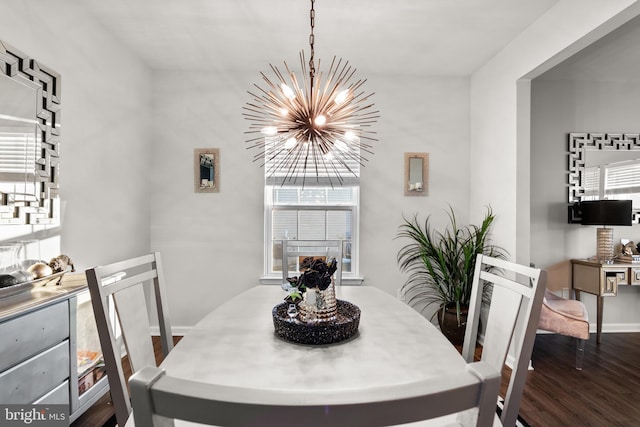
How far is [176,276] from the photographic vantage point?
11.6 feet

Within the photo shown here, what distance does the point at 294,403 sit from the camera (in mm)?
436

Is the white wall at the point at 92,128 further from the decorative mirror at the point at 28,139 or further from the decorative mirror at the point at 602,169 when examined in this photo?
the decorative mirror at the point at 602,169

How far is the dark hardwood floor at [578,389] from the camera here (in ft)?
7.00

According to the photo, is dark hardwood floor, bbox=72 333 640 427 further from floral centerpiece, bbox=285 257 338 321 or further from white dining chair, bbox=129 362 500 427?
white dining chair, bbox=129 362 500 427

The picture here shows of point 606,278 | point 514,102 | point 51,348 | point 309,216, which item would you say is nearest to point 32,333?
point 51,348

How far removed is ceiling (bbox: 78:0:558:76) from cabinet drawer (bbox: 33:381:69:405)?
2.45 m

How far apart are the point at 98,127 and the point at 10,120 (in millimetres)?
864

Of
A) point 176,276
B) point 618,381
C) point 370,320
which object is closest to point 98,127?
point 176,276

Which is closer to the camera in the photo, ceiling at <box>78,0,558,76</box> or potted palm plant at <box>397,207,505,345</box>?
ceiling at <box>78,0,558,76</box>

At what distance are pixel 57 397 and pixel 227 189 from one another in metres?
2.21

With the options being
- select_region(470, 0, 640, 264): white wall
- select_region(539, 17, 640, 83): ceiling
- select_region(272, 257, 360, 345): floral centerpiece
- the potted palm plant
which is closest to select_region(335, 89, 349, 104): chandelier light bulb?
select_region(272, 257, 360, 345): floral centerpiece

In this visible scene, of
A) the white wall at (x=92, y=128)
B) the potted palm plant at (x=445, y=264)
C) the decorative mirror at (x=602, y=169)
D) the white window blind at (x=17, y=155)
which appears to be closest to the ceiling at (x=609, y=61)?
the decorative mirror at (x=602, y=169)

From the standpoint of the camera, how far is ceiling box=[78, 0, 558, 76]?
8.03 ft

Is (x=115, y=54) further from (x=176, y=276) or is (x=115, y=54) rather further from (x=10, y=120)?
(x=176, y=276)
